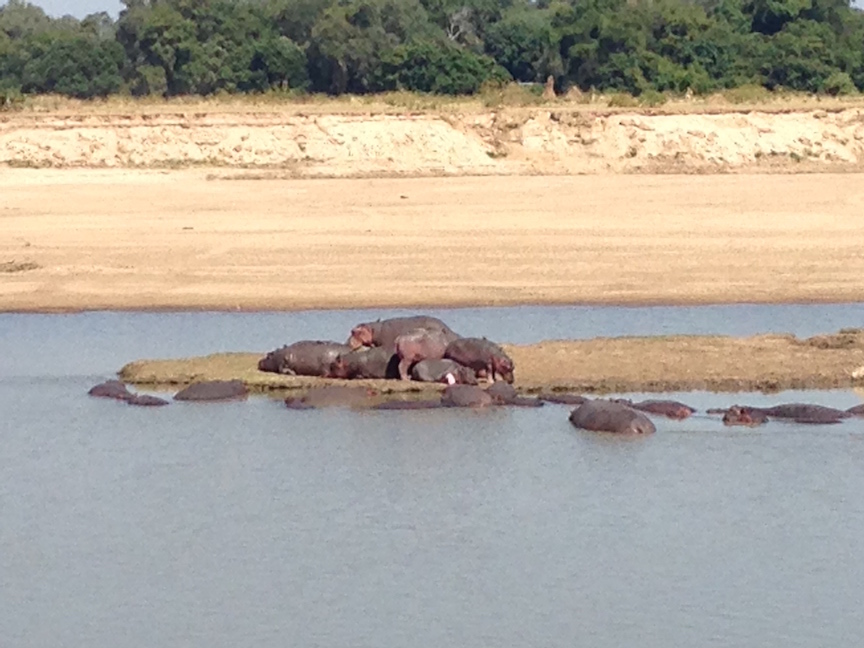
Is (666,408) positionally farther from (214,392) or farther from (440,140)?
(440,140)

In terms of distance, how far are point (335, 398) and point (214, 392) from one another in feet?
3.63

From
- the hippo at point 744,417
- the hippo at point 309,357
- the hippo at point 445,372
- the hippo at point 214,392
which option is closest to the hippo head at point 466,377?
the hippo at point 445,372

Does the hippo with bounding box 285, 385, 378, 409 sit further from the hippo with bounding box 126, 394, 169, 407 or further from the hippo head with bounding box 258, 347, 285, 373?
the hippo with bounding box 126, 394, 169, 407

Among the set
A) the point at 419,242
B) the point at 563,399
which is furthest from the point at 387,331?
the point at 419,242

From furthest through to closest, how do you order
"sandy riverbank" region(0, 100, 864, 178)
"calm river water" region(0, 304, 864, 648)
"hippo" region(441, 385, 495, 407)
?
"sandy riverbank" region(0, 100, 864, 178), "hippo" region(441, 385, 495, 407), "calm river water" region(0, 304, 864, 648)

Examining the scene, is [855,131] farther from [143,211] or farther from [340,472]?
[340,472]

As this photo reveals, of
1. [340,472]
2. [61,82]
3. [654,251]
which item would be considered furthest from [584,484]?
[61,82]

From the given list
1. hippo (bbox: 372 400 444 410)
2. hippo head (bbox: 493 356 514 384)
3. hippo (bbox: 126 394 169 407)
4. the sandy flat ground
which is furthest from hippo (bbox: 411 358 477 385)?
the sandy flat ground

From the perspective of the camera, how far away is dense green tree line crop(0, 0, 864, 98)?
49.6 m

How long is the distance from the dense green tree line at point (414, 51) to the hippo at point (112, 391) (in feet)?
100

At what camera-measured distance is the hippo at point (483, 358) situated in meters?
16.8

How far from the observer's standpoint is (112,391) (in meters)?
17.3

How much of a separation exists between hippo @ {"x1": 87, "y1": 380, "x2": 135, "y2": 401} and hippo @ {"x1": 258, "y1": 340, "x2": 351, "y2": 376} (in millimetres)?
1385

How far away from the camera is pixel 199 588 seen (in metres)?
11.8
